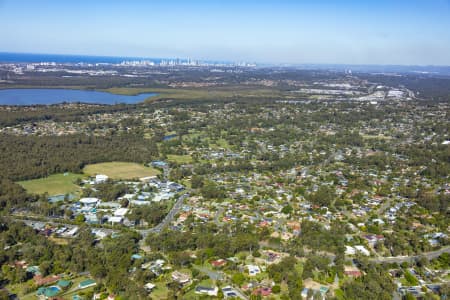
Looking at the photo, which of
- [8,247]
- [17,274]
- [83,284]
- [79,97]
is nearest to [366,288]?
[83,284]

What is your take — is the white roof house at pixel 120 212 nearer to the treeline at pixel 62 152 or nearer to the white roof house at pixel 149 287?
the white roof house at pixel 149 287

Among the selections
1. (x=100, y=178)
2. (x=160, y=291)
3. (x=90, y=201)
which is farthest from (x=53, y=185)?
(x=160, y=291)

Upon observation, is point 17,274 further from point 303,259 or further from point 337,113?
point 337,113

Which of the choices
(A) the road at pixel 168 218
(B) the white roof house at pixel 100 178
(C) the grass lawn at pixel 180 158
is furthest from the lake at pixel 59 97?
(A) the road at pixel 168 218

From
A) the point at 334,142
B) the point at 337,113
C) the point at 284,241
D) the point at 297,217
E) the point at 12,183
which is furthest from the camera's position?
the point at 337,113

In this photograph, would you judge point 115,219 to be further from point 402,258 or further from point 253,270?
point 402,258

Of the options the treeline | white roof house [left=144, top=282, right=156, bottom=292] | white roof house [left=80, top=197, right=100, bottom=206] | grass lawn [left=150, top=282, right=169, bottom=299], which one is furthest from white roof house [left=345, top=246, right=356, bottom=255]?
the treeline

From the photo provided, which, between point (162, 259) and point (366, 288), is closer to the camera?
point (366, 288)
